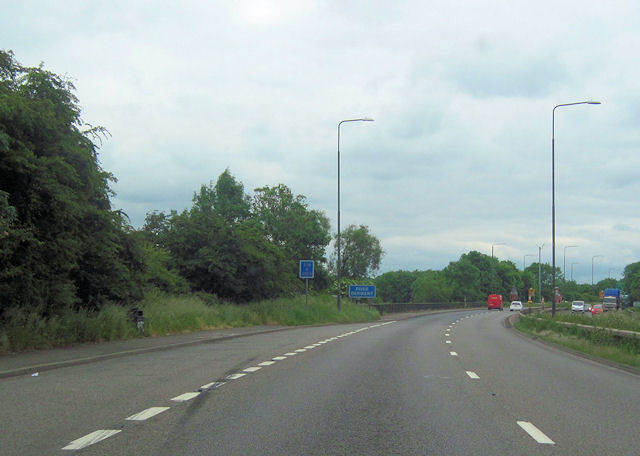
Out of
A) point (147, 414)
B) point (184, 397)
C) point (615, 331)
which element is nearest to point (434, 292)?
point (615, 331)

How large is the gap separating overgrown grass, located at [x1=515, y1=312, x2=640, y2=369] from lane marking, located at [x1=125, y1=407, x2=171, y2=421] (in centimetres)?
1200

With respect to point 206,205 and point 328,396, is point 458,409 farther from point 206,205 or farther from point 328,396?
point 206,205

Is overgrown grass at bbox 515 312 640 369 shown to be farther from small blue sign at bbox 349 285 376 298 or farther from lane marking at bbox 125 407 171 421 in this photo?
small blue sign at bbox 349 285 376 298

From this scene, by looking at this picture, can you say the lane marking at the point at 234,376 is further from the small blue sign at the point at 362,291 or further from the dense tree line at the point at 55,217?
the small blue sign at the point at 362,291

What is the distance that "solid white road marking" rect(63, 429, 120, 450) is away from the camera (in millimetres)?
6578

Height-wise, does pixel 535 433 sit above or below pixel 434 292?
below

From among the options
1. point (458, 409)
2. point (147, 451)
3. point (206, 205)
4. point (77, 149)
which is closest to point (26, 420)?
point (147, 451)

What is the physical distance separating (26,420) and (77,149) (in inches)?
463

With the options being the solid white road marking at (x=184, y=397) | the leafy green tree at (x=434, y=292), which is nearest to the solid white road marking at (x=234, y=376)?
the solid white road marking at (x=184, y=397)

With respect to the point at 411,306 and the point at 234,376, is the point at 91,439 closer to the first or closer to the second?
the point at 234,376

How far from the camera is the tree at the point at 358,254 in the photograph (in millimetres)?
114812

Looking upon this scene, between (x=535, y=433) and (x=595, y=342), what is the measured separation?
661 inches

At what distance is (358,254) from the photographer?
115m

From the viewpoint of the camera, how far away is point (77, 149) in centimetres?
1841
